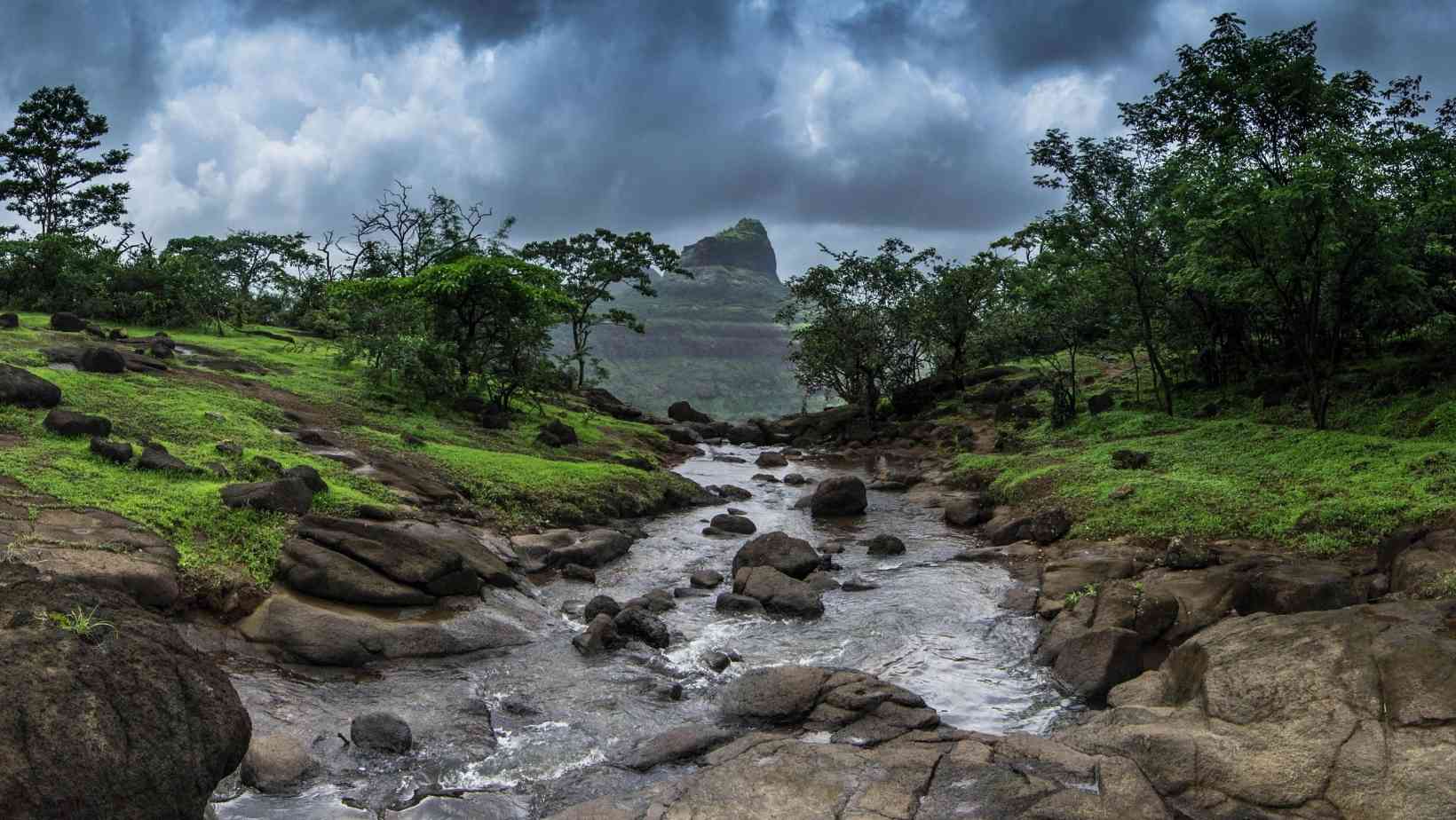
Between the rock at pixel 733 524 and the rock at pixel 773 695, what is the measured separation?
1304 centimetres

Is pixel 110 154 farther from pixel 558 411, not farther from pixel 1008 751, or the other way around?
pixel 1008 751

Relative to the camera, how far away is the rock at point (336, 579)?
43.9ft

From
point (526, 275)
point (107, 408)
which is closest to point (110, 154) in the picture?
point (526, 275)

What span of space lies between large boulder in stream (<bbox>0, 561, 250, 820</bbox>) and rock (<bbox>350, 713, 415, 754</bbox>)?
2.17 m

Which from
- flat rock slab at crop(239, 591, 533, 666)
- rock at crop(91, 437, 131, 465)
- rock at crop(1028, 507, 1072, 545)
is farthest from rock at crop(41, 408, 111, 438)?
rock at crop(1028, 507, 1072, 545)

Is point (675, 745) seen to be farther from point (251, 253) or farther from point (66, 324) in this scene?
point (251, 253)

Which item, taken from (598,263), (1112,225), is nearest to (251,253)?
(598,263)

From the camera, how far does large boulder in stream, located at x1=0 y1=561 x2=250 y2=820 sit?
19.3 feet

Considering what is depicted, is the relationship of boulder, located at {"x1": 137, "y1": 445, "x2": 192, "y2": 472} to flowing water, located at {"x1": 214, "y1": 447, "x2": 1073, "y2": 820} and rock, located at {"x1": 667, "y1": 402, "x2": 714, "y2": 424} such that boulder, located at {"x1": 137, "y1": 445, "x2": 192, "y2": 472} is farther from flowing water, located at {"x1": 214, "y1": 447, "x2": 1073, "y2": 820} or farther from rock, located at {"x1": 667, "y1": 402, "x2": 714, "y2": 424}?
rock, located at {"x1": 667, "y1": 402, "x2": 714, "y2": 424}

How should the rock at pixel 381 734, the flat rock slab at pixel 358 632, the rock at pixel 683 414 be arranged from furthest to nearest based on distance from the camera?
the rock at pixel 683 414, the flat rock slab at pixel 358 632, the rock at pixel 381 734

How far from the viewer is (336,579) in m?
13.5

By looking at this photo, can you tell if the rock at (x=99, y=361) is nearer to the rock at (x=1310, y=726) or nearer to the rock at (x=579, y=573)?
the rock at (x=579, y=573)

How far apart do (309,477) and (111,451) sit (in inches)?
139

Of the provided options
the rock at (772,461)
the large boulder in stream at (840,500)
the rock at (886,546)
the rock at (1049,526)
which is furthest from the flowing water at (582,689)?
the rock at (772,461)
